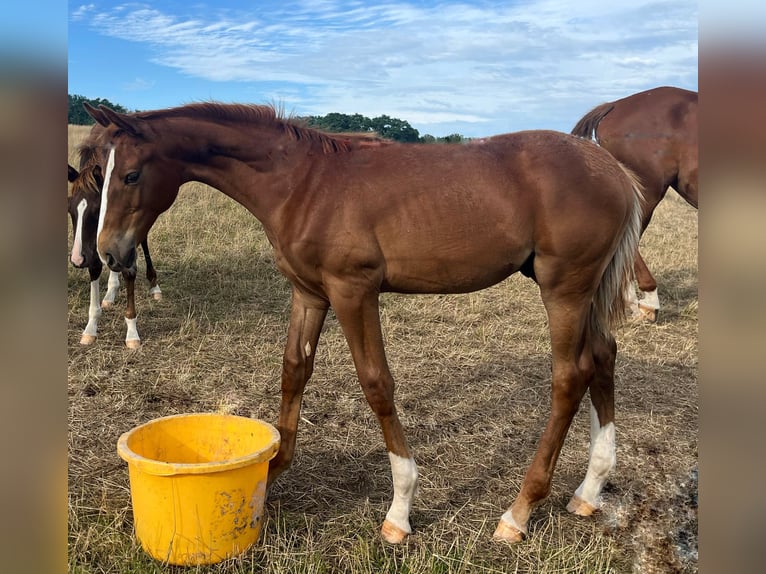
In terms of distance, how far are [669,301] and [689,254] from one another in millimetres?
3098

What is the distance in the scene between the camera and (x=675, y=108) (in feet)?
21.3

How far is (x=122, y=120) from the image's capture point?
2.60 m

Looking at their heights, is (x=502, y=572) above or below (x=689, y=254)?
below

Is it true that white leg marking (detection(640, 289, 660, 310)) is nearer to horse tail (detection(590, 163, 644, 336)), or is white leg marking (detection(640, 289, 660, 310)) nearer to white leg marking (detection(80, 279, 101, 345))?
horse tail (detection(590, 163, 644, 336))

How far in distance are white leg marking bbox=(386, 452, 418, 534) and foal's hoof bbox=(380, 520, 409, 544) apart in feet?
0.05

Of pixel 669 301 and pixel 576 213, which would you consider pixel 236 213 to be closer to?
pixel 669 301

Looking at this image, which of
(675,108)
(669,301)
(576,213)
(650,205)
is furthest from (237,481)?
(669,301)

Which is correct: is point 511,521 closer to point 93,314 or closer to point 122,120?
point 122,120

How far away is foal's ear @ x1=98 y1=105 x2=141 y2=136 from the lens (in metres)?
2.58

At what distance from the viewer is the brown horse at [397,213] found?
270 cm

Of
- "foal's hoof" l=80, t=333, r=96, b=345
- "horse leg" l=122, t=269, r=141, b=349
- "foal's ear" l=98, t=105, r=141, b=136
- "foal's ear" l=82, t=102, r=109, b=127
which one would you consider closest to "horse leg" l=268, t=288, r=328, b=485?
→ "foal's ear" l=98, t=105, r=141, b=136

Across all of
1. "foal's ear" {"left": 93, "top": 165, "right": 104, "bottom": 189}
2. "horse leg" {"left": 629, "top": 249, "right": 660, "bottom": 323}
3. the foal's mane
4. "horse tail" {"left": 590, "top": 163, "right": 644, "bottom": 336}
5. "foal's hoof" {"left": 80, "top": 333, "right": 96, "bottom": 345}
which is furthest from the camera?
"horse leg" {"left": 629, "top": 249, "right": 660, "bottom": 323}

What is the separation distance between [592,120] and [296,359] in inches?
211

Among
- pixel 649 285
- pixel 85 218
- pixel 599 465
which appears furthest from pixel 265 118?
pixel 649 285
